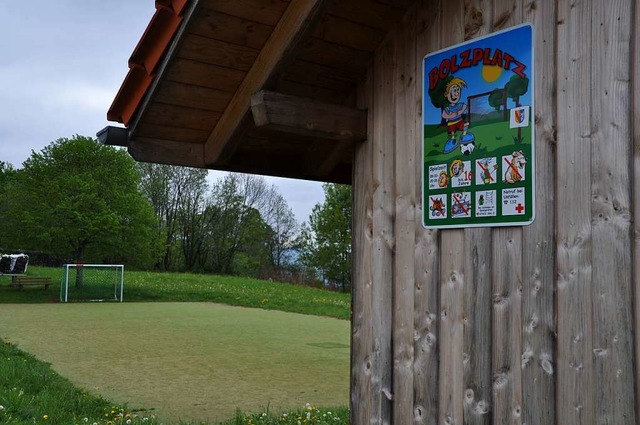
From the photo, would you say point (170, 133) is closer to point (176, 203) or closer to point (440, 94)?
point (440, 94)

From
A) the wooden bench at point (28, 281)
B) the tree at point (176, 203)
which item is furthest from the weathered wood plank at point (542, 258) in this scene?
the tree at point (176, 203)

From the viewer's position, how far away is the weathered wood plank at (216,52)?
326 centimetres

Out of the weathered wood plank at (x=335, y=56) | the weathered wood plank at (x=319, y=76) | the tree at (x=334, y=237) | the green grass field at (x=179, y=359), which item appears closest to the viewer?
the weathered wood plank at (x=335, y=56)

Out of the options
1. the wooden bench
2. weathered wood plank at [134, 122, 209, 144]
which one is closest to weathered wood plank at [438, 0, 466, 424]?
weathered wood plank at [134, 122, 209, 144]

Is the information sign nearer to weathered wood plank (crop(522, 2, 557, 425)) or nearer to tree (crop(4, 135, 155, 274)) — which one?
weathered wood plank (crop(522, 2, 557, 425))

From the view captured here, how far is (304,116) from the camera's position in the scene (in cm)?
332

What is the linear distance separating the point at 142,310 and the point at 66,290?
3.64 m

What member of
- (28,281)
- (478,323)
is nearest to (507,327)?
(478,323)

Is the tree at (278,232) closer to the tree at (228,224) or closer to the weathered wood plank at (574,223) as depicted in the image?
the tree at (228,224)

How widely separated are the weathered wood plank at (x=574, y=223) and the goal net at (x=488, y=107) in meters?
0.27

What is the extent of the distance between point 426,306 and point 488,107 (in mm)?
965

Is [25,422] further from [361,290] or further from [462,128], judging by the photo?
[462,128]

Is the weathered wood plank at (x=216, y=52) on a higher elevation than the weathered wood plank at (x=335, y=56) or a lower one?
lower

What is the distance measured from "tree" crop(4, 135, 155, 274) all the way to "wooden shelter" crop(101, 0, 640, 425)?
1866 cm
